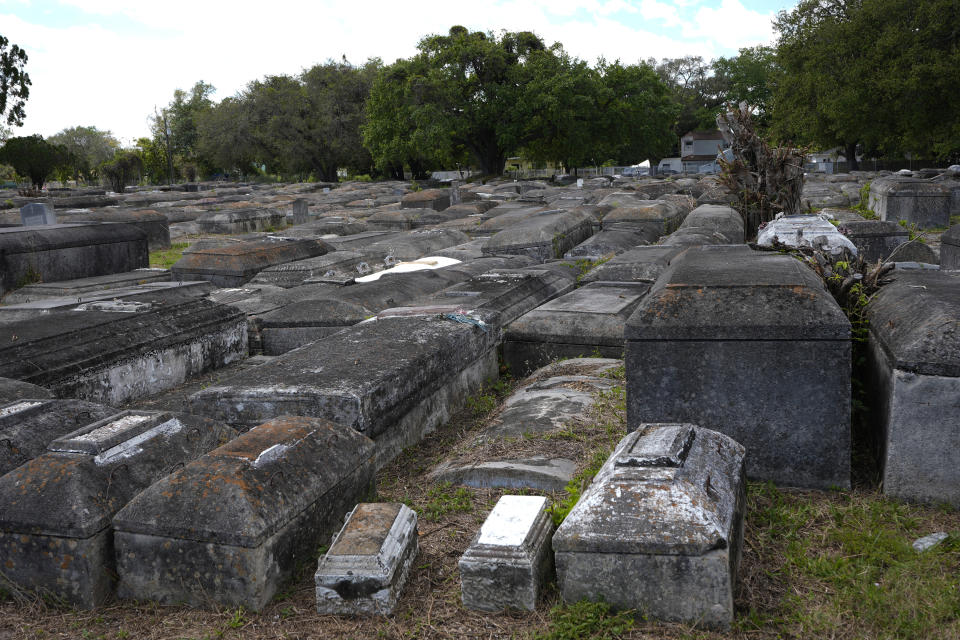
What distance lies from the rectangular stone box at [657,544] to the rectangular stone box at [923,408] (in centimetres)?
89

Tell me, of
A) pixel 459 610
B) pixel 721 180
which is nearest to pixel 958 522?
pixel 459 610

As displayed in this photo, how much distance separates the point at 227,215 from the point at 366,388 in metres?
15.4

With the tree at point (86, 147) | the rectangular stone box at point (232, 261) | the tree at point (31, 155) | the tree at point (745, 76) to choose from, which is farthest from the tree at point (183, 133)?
the rectangular stone box at point (232, 261)

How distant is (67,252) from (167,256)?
16.5 feet

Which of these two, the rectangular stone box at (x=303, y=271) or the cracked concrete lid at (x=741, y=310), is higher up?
the cracked concrete lid at (x=741, y=310)

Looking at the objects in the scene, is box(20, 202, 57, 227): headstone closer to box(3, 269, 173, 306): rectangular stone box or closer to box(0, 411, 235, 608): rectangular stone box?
box(3, 269, 173, 306): rectangular stone box

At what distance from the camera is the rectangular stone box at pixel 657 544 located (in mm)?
2348

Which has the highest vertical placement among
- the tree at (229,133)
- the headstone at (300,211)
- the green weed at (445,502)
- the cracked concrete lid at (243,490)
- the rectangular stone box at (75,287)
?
the tree at (229,133)

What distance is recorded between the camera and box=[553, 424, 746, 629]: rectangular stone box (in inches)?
92.4

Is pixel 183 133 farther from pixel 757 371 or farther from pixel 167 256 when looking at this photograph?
pixel 757 371

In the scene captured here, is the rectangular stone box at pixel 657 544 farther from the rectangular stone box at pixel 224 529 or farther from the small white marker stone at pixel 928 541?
the rectangular stone box at pixel 224 529

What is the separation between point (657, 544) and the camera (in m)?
2.35

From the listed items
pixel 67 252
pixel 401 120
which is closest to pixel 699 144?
pixel 401 120

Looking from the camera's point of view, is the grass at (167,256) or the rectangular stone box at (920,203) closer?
the grass at (167,256)
